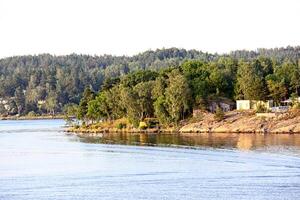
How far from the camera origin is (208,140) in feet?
300

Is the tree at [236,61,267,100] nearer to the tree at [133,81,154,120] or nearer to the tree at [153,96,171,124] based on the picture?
the tree at [153,96,171,124]

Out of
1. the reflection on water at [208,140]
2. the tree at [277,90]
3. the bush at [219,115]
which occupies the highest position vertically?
the tree at [277,90]

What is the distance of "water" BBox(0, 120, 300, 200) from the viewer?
5069 cm

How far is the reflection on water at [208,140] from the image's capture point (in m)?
83.0

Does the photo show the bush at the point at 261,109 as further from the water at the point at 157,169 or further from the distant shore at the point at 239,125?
the water at the point at 157,169

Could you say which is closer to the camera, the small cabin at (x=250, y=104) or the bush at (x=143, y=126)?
the small cabin at (x=250, y=104)

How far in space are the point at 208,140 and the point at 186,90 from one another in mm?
24857

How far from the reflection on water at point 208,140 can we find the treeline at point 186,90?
9.62 meters

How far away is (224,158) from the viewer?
69750 millimetres

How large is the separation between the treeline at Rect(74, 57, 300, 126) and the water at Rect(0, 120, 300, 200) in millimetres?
20124

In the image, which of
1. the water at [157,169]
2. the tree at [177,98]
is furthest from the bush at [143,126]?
the water at [157,169]

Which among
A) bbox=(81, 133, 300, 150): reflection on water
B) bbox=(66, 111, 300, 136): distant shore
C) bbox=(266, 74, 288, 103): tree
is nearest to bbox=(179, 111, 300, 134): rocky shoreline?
bbox=(66, 111, 300, 136): distant shore

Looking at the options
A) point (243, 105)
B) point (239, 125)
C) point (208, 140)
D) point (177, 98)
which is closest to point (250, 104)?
point (243, 105)

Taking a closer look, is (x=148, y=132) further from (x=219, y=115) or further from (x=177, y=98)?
(x=219, y=115)
